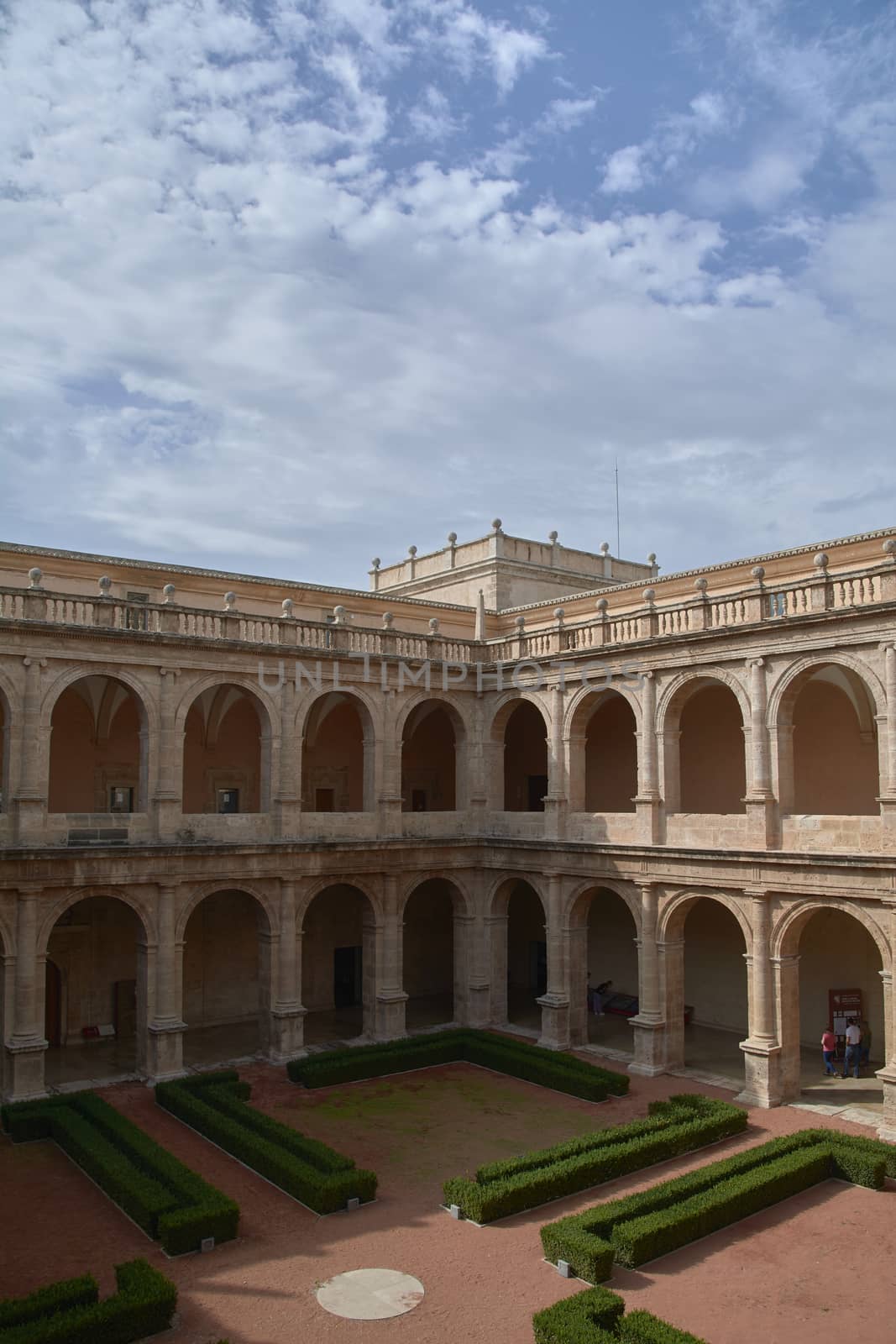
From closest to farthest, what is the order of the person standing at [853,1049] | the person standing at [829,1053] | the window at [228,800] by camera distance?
the person standing at [853,1049] → the person standing at [829,1053] → the window at [228,800]

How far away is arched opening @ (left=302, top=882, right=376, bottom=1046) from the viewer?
32188mm

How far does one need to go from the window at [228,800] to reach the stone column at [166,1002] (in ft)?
20.4

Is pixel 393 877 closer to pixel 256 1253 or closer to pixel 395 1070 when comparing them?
pixel 395 1070

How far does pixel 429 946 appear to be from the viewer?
35312mm

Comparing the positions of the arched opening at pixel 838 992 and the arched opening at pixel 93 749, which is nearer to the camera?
the arched opening at pixel 838 992

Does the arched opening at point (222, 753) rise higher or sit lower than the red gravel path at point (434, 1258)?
higher

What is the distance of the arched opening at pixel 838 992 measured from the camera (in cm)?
2536

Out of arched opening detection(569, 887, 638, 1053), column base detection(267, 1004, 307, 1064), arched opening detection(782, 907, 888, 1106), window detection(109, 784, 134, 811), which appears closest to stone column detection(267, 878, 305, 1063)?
column base detection(267, 1004, 307, 1064)

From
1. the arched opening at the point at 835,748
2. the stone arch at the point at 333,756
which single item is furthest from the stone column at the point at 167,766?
the arched opening at the point at 835,748

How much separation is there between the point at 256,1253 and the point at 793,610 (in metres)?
16.1

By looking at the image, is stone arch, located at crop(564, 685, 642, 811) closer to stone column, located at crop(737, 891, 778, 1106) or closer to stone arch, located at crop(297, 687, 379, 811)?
stone arch, located at crop(297, 687, 379, 811)

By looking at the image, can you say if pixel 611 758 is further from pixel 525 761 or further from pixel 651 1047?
pixel 651 1047

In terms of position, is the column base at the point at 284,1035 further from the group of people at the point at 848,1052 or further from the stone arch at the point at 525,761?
the group of people at the point at 848,1052

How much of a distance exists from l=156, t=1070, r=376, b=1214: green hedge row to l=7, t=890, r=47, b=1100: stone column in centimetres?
268
